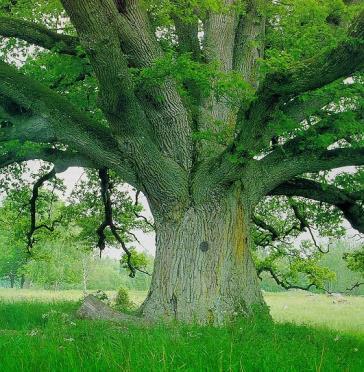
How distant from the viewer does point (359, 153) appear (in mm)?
10141

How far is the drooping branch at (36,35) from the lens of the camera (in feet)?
33.5

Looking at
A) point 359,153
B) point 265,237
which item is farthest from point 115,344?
point 265,237

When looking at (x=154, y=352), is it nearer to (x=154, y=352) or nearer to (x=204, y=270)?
(x=154, y=352)

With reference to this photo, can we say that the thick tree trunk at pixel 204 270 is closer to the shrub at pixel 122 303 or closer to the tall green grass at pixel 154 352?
the tall green grass at pixel 154 352

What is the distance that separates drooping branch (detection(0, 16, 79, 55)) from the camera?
10.2 meters

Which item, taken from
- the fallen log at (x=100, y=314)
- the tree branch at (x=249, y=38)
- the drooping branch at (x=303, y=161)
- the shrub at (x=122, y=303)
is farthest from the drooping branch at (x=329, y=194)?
the fallen log at (x=100, y=314)

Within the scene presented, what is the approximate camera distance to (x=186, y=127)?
10461mm

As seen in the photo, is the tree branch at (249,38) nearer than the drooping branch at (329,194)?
No

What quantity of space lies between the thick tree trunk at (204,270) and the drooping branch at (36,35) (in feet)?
14.0

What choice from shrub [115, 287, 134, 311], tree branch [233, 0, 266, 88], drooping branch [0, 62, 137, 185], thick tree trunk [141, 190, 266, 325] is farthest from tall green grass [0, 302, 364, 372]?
tree branch [233, 0, 266, 88]

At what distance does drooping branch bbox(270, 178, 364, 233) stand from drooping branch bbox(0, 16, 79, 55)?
5649mm

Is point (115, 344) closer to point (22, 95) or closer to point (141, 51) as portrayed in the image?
point (22, 95)

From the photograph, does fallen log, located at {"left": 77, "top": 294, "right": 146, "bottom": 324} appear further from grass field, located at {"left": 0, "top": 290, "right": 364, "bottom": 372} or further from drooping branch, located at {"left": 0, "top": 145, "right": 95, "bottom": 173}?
drooping branch, located at {"left": 0, "top": 145, "right": 95, "bottom": 173}

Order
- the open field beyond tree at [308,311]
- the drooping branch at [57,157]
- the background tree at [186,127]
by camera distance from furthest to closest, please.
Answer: the open field beyond tree at [308,311]
the drooping branch at [57,157]
the background tree at [186,127]
